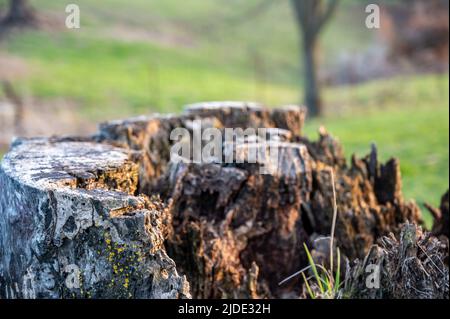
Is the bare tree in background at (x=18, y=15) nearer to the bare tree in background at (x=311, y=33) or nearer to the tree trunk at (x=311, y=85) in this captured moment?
the bare tree in background at (x=311, y=33)

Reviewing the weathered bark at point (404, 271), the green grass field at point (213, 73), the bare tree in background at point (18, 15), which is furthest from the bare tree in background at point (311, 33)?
the bare tree in background at point (18, 15)

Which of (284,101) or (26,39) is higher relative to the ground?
(26,39)

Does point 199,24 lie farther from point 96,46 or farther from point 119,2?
point 96,46

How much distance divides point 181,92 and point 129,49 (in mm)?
6730

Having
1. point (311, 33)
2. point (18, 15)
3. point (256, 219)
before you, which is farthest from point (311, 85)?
point (18, 15)

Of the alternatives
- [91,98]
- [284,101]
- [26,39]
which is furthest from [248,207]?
[26,39]

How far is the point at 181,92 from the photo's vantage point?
22906 mm

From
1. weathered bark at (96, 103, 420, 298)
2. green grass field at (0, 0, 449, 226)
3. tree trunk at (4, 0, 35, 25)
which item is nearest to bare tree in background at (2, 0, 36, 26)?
tree trunk at (4, 0, 35, 25)

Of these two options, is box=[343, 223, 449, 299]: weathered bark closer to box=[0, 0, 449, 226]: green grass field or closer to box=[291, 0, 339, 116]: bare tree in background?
box=[0, 0, 449, 226]: green grass field

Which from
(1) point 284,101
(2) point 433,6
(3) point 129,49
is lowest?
(1) point 284,101

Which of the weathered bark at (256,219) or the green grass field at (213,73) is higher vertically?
the green grass field at (213,73)

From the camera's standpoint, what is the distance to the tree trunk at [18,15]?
27.6m

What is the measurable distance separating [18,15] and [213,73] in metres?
9.27

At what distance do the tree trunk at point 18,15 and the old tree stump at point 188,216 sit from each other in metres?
24.3
